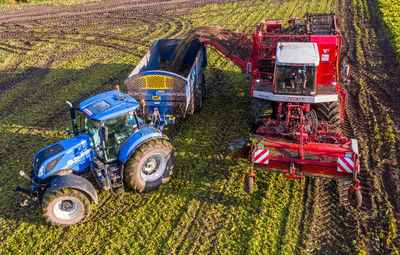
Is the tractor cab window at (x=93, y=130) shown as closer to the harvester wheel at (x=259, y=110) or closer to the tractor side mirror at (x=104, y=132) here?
the tractor side mirror at (x=104, y=132)

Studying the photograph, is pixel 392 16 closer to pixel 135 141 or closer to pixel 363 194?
pixel 363 194

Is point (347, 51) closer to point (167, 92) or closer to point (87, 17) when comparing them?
point (167, 92)

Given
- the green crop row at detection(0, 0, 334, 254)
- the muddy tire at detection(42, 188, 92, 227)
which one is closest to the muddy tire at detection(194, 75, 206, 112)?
the green crop row at detection(0, 0, 334, 254)

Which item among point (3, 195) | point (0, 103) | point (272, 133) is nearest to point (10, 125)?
point (0, 103)

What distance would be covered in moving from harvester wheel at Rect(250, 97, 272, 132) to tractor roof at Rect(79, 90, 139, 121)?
3842mm

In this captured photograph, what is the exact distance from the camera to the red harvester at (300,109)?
27.1ft

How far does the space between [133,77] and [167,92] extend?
3.53 feet

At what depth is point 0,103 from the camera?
13445 mm

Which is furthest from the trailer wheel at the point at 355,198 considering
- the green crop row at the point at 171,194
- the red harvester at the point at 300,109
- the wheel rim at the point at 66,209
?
the wheel rim at the point at 66,209

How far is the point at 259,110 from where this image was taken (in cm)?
1027

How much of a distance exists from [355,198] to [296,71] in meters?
3.52

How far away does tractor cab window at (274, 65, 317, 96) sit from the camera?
30.3ft

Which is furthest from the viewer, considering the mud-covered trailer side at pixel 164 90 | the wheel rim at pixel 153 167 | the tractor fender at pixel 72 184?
the mud-covered trailer side at pixel 164 90

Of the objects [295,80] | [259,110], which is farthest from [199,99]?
[295,80]
